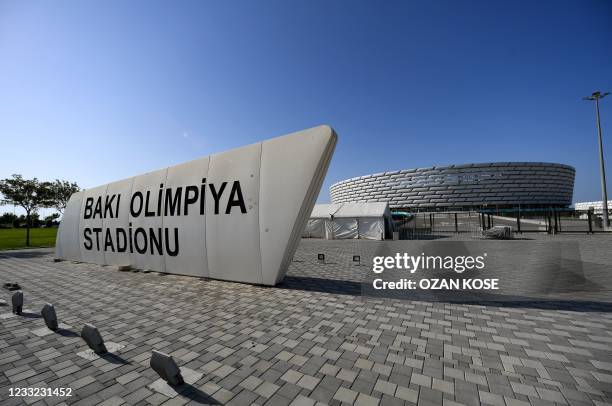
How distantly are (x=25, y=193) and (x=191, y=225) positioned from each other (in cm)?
2791

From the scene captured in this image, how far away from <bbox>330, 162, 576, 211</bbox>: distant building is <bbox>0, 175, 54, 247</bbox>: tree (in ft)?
314

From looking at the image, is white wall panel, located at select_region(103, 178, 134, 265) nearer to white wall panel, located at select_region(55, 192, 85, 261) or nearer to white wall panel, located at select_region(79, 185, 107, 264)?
white wall panel, located at select_region(79, 185, 107, 264)

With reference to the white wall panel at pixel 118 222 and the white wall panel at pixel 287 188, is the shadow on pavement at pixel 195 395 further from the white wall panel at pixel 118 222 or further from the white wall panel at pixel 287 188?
the white wall panel at pixel 118 222

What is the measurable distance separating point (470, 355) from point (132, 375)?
4517mm

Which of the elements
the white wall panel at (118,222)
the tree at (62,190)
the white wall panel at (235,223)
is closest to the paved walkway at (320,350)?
the white wall panel at (235,223)

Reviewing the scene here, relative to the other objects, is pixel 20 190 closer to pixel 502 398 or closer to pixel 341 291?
pixel 341 291

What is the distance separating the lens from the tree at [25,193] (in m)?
23.4

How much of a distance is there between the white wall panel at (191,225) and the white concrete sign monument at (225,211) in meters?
0.03

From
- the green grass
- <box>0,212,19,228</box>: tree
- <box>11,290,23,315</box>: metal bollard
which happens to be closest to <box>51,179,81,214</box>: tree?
the green grass

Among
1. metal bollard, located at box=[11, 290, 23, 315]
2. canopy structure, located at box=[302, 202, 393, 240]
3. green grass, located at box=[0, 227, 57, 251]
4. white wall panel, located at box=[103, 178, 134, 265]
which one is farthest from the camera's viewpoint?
green grass, located at box=[0, 227, 57, 251]

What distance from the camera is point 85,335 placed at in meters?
3.83

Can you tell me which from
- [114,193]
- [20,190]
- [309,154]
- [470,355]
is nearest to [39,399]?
[470,355]

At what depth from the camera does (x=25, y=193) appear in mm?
24219

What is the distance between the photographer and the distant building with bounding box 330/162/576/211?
86.2 metres
